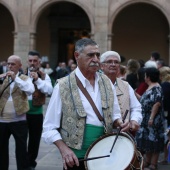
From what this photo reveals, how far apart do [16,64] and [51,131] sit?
3.09 metres

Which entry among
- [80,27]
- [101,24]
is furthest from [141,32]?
[101,24]

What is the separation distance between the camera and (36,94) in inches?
289

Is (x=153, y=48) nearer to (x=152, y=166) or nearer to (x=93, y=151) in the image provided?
(x=152, y=166)

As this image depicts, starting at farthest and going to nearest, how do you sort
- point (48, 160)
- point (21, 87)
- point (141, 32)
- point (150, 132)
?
1. point (141, 32)
2. point (48, 160)
3. point (150, 132)
4. point (21, 87)

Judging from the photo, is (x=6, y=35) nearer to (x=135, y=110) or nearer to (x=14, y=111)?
(x=14, y=111)

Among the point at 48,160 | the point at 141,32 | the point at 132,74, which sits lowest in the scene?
the point at 48,160

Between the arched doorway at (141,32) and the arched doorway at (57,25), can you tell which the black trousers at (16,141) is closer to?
the arched doorway at (141,32)

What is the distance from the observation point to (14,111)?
647 centimetres

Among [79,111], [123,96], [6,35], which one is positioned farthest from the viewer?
[6,35]

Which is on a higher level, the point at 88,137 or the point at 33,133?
the point at 88,137

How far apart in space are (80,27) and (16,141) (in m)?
17.4

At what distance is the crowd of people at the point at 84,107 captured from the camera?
3725 millimetres

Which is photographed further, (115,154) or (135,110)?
(135,110)

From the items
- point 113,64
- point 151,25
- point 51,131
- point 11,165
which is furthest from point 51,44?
point 51,131
